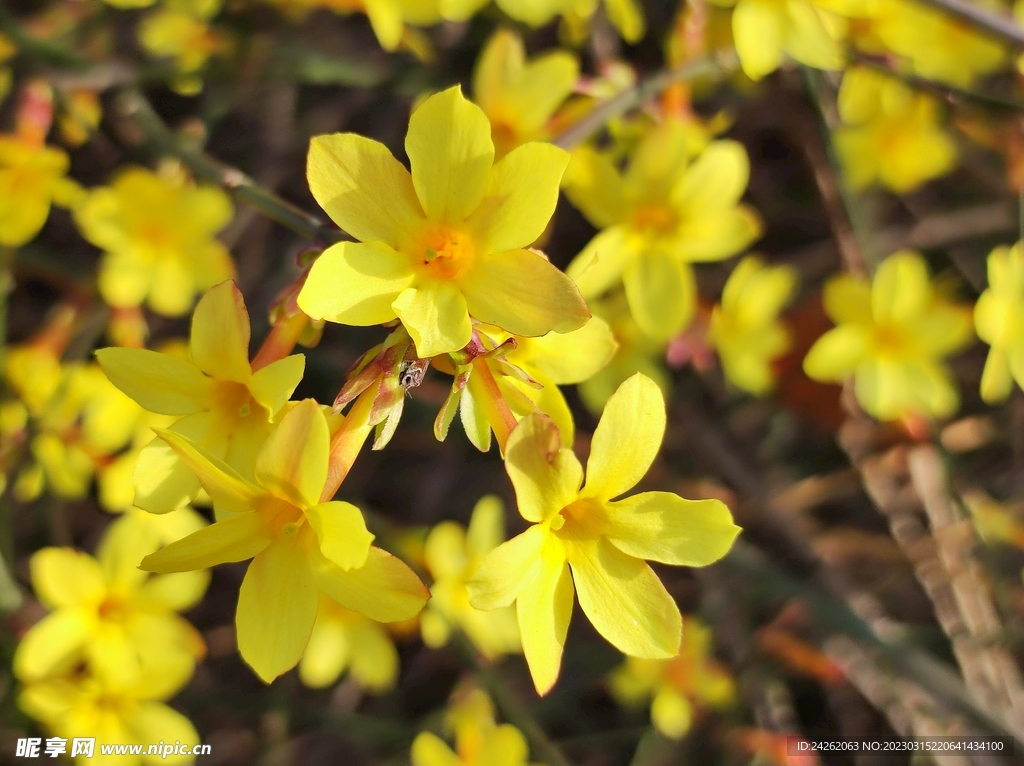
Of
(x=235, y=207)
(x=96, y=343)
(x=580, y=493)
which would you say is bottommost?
(x=96, y=343)

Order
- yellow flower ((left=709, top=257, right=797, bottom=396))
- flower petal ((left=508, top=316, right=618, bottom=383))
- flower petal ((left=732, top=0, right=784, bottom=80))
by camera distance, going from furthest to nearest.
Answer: yellow flower ((left=709, top=257, right=797, bottom=396)) → flower petal ((left=732, top=0, right=784, bottom=80)) → flower petal ((left=508, top=316, right=618, bottom=383))

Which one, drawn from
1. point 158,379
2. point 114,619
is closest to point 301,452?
point 158,379

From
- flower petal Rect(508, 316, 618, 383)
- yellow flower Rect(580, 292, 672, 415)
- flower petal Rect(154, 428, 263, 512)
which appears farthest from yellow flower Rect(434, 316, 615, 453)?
yellow flower Rect(580, 292, 672, 415)

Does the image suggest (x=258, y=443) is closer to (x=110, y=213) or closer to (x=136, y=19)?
(x=110, y=213)

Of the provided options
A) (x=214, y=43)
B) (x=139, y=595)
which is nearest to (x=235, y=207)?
(x=214, y=43)

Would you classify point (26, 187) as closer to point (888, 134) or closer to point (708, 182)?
point (708, 182)

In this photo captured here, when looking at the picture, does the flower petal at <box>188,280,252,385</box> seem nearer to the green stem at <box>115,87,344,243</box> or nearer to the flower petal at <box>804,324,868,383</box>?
the green stem at <box>115,87,344,243</box>

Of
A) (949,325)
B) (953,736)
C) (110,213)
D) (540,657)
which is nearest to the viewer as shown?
(540,657)
